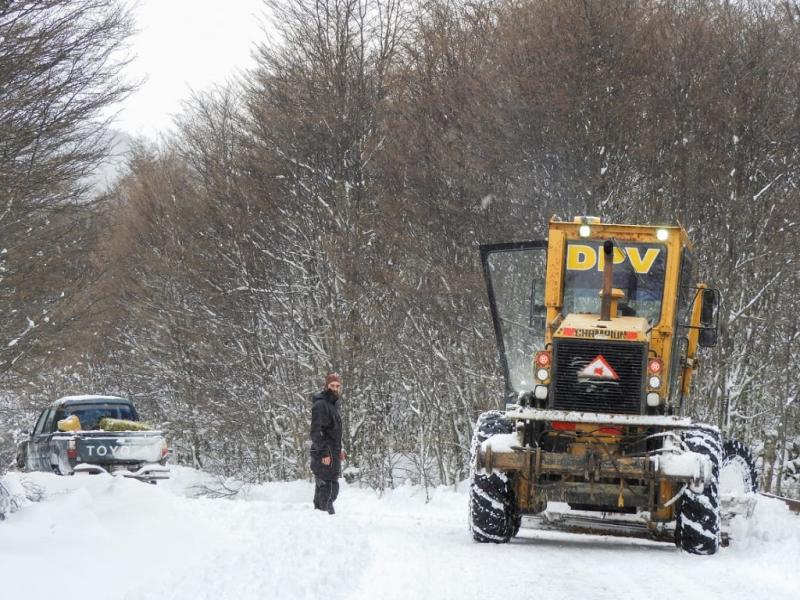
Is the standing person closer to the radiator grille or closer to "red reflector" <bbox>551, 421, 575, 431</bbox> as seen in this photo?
"red reflector" <bbox>551, 421, 575, 431</bbox>

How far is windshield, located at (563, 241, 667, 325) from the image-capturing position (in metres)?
12.6

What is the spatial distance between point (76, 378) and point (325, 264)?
22110 millimetres

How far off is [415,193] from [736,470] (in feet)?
39.7

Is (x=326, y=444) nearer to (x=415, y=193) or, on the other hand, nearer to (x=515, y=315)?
(x=515, y=315)

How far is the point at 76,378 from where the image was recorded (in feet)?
155

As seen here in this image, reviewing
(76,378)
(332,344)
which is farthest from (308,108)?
(76,378)

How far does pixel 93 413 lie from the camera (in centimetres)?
2216

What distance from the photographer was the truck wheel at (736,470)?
43.3 feet

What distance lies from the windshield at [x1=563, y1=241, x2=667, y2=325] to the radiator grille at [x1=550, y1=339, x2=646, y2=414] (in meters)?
0.79

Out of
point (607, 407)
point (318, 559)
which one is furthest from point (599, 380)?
point (318, 559)

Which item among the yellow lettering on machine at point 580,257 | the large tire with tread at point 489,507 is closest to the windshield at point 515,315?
the yellow lettering on machine at point 580,257

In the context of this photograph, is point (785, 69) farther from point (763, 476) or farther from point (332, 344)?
point (332, 344)

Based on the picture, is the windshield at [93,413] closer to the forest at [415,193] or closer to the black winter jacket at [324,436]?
the forest at [415,193]

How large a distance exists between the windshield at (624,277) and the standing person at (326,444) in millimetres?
3286
